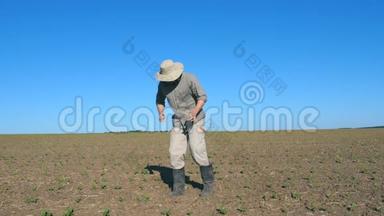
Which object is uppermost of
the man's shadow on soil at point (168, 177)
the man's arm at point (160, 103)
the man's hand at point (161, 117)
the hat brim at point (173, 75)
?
the hat brim at point (173, 75)

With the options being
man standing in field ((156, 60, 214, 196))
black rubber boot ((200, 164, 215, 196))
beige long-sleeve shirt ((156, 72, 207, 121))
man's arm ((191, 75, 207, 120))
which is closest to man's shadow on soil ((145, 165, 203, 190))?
black rubber boot ((200, 164, 215, 196))

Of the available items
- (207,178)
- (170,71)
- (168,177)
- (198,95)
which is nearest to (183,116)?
(198,95)

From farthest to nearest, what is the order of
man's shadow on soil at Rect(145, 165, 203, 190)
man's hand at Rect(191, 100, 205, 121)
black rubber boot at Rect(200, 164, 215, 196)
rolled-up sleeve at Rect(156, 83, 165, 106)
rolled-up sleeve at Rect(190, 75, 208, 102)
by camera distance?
1. man's shadow on soil at Rect(145, 165, 203, 190)
2. rolled-up sleeve at Rect(156, 83, 165, 106)
3. black rubber boot at Rect(200, 164, 215, 196)
4. rolled-up sleeve at Rect(190, 75, 208, 102)
5. man's hand at Rect(191, 100, 205, 121)

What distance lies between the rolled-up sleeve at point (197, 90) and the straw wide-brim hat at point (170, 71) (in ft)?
0.86

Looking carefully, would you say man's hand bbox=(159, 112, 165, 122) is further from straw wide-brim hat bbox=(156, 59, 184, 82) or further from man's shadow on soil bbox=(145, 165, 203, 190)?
man's shadow on soil bbox=(145, 165, 203, 190)

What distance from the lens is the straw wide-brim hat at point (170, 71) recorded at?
26.3ft

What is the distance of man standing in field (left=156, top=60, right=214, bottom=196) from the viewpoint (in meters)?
8.07

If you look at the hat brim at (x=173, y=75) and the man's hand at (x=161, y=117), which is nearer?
the hat brim at (x=173, y=75)

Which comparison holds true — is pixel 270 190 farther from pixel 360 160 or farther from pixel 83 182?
pixel 360 160

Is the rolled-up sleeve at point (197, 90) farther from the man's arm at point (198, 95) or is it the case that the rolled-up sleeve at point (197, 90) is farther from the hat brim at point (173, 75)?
the hat brim at point (173, 75)

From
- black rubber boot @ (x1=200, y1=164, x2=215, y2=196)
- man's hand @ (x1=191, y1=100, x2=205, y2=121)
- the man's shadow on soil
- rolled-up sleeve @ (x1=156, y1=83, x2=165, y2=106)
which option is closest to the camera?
man's hand @ (x1=191, y1=100, x2=205, y2=121)

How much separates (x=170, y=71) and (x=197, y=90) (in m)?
0.51

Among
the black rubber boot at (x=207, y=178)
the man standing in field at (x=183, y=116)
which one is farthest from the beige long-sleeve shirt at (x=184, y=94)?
the black rubber boot at (x=207, y=178)

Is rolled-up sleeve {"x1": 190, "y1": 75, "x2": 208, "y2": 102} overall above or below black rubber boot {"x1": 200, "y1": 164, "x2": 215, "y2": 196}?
above
